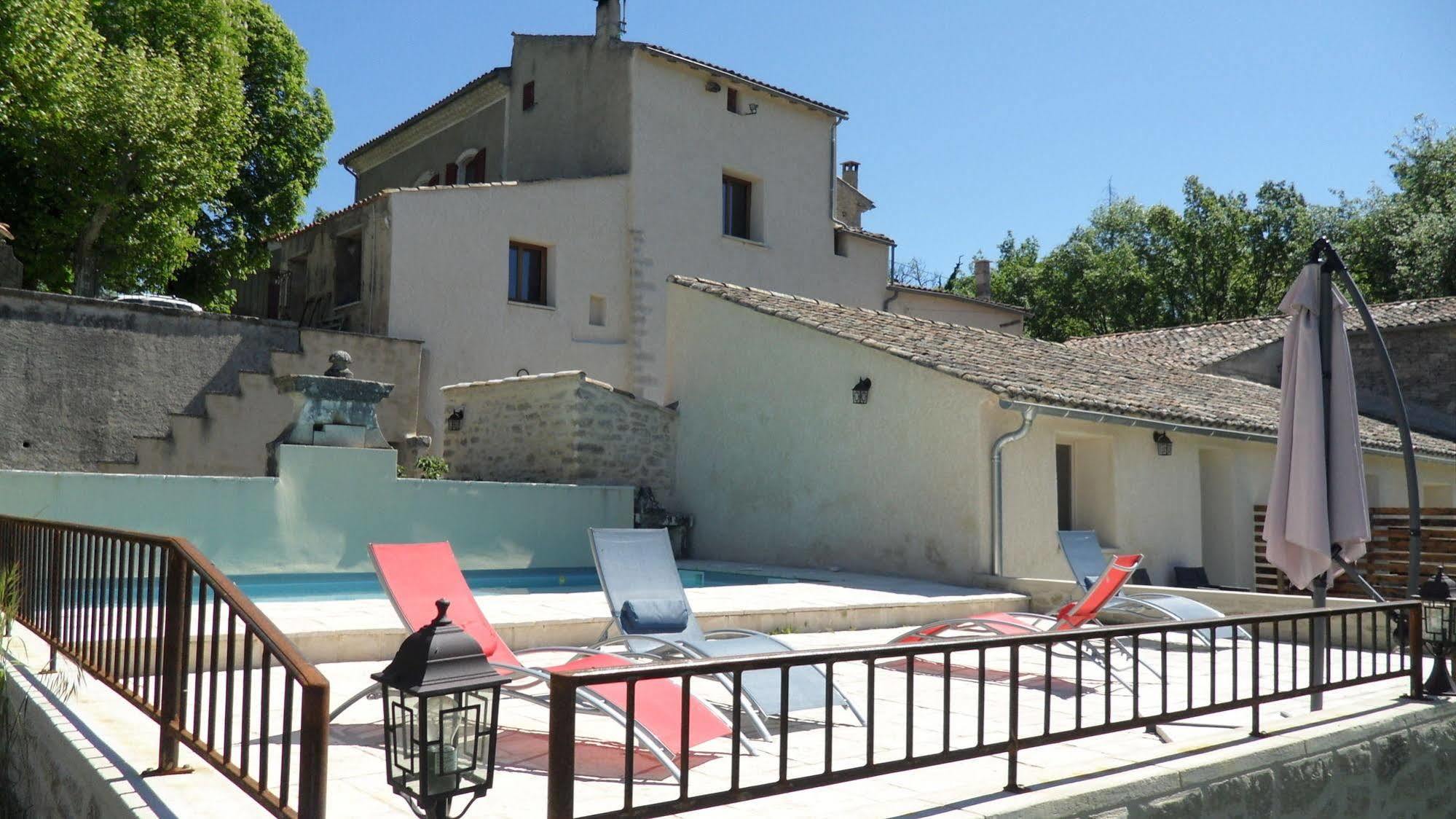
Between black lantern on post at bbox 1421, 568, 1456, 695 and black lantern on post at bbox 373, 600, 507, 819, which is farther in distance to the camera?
black lantern on post at bbox 1421, 568, 1456, 695

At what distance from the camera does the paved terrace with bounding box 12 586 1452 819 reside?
399 cm

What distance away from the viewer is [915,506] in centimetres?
1311

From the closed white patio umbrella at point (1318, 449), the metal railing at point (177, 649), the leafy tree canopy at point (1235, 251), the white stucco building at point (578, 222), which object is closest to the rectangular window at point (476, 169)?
the white stucco building at point (578, 222)

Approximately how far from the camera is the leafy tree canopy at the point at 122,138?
17.2m

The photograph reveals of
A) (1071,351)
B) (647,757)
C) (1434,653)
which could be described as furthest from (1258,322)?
(647,757)

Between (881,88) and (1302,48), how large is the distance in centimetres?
1002

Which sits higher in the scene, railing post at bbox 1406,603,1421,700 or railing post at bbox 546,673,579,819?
railing post at bbox 546,673,579,819

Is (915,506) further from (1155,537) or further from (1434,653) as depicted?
(1434,653)

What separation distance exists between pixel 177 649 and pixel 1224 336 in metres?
25.0

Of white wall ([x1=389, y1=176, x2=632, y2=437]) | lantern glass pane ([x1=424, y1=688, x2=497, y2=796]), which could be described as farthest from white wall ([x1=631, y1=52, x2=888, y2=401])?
lantern glass pane ([x1=424, y1=688, x2=497, y2=796])

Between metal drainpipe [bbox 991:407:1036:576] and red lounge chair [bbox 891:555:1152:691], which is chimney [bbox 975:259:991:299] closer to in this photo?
metal drainpipe [bbox 991:407:1036:576]

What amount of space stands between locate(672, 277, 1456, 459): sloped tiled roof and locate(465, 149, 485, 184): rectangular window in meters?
8.54

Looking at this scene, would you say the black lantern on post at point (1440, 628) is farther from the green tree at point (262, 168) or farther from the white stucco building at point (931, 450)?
the green tree at point (262, 168)

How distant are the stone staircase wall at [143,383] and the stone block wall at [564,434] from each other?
2163 millimetres
